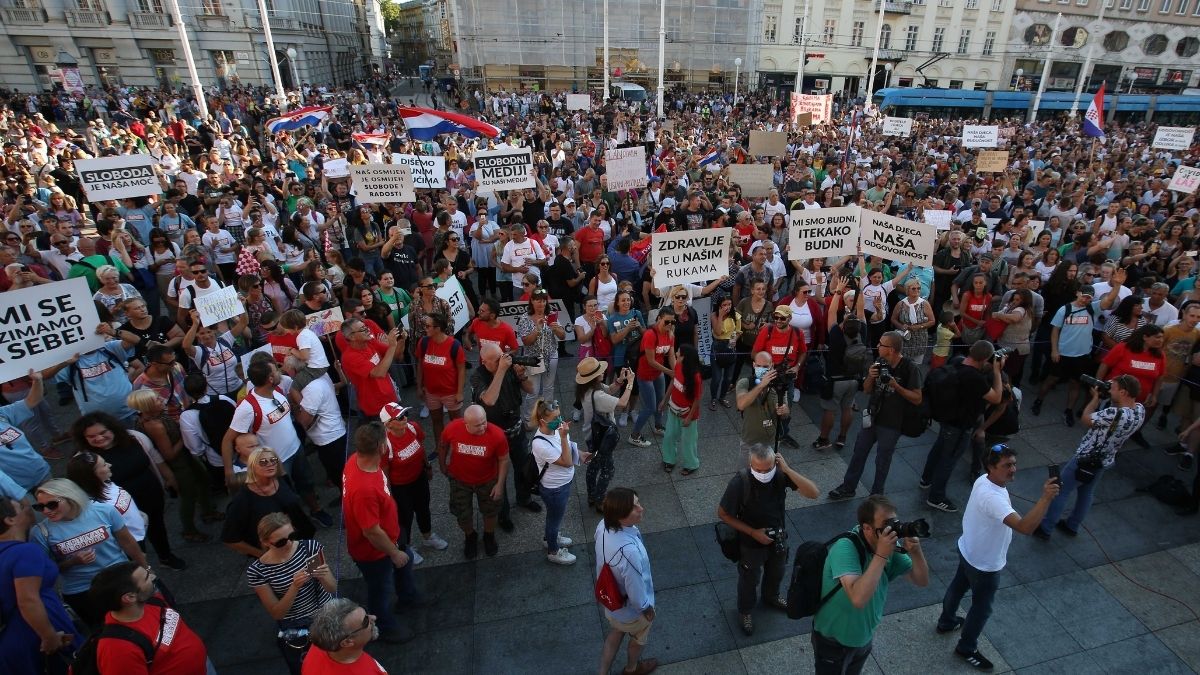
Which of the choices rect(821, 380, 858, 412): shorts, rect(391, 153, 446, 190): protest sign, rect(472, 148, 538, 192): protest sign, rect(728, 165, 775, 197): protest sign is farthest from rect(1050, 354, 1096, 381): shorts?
rect(391, 153, 446, 190): protest sign

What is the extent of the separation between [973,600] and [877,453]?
177 cm

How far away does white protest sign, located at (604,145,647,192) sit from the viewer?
11430 millimetres

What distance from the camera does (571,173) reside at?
47.0 ft

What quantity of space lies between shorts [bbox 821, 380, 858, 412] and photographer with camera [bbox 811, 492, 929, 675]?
9.55 feet

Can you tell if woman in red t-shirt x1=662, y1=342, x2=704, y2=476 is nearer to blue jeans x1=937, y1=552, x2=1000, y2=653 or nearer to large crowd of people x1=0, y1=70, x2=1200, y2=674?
large crowd of people x1=0, y1=70, x2=1200, y2=674

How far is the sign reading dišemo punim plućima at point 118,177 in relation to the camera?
951cm

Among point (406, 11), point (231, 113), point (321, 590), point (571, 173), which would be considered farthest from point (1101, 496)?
point (406, 11)

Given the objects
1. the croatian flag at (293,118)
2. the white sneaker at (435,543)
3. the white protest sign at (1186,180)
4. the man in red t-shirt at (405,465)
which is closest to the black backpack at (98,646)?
the man in red t-shirt at (405,465)

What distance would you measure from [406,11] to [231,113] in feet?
343

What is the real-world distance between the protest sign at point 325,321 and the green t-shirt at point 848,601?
16.8ft

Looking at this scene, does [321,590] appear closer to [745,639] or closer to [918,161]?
[745,639]

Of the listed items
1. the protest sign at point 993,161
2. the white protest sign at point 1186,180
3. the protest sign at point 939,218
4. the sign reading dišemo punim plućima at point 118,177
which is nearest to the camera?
the protest sign at point 939,218

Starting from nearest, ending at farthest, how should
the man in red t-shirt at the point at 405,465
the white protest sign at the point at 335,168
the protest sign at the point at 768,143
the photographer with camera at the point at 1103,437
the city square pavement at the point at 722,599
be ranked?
the city square pavement at the point at 722,599, the man in red t-shirt at the point at 405,465, the photographer with camera at the point at 1103,437, the white protest sign at the point at 335,168, the protest sign at the point at 768,143

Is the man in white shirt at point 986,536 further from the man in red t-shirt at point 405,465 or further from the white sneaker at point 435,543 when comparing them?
the white sneaker at point 435,543
